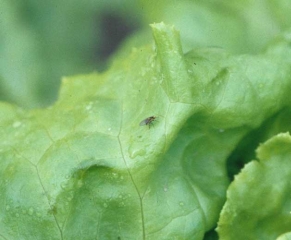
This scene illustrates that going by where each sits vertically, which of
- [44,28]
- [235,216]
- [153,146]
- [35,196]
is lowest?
[235,216]

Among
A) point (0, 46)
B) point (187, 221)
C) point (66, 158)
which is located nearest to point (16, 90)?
point (0, 46)

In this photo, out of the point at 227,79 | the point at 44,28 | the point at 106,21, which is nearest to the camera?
the point at 227,79

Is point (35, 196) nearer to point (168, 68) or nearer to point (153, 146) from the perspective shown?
point (153, 146)

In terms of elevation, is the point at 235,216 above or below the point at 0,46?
below

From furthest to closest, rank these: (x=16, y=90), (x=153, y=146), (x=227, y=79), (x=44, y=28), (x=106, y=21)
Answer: (x=106, y=21), (x=44, y=28), (x=16, y=90), (x=227, y=79), (x=153, y=146)

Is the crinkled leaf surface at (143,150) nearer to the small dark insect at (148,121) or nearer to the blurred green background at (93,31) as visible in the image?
the small dark insect at (148,121)

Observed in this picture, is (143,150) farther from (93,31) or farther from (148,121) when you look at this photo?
(93,31)

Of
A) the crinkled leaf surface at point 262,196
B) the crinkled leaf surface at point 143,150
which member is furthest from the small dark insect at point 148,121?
the crinkled leaf surface at point 262,196

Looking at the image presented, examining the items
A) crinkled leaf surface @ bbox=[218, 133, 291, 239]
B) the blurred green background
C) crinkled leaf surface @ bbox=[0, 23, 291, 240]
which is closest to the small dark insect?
crinkled leaf surface @ bbox=[0, 23, 291, 240]
